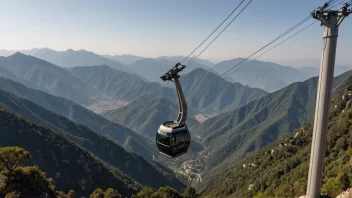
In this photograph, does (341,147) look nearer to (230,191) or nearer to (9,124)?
(230,191)

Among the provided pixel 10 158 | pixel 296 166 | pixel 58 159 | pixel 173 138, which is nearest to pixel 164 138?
pixel 173 138

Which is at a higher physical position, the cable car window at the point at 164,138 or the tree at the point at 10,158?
the cable car window at the point at 164,138

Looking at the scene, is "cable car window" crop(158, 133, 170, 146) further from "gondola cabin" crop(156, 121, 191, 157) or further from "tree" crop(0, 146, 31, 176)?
"tree" crop(0, 146, 31, 176)

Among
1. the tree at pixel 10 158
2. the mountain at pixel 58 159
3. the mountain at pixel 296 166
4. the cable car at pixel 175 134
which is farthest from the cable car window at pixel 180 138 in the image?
the mountain at pixel 58 159

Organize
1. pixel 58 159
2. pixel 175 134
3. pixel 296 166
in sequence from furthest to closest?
pixel 58 159, pixel 296 166, pixel 175 134

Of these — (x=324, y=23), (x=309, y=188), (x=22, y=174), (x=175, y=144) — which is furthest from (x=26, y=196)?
(x=324, y=23)

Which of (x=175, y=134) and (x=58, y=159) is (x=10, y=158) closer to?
(x=175, y=134)

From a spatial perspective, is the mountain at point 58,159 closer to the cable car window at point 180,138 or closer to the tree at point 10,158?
the tree at point 10,158

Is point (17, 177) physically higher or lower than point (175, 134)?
lower

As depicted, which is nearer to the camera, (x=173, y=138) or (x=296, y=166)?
(x=173, y=138)
